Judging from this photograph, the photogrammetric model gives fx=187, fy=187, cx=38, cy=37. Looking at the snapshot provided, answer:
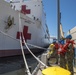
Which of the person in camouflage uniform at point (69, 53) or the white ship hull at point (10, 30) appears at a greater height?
the white ship hull at point (10, 30)

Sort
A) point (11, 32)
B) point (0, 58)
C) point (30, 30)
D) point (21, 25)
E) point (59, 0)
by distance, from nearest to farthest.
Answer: point (59, 0), point (0, 58), point (11, 32), point (21, 25), point (30, 30)

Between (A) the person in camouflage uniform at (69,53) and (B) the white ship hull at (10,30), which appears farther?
(B) the white ship hull at (10,30)

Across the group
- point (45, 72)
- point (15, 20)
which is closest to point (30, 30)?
point (15, 20)

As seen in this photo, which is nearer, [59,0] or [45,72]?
[45,72]

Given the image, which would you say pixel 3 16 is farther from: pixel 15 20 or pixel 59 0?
pixel 59 0

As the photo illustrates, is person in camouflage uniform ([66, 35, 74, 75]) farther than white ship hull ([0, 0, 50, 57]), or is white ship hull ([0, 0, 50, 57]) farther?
white ship hull ([0, 0, 50, 57])

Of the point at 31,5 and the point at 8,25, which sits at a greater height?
the point at 31,5

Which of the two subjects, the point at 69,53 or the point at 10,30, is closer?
the point at 69,53

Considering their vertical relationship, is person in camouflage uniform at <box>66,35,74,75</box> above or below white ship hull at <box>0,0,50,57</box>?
below

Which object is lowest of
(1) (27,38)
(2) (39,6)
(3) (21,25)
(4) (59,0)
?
(1) (27,38)

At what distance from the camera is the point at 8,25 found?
8.78 m

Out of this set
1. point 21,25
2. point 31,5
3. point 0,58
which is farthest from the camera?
point 31,5

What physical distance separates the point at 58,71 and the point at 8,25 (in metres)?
6.96

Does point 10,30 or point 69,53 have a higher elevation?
point 10,30
